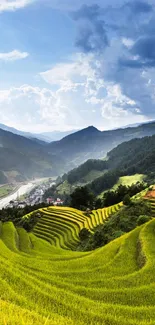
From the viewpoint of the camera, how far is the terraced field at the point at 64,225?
43.2 meters

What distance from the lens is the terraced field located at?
43156 millimetres

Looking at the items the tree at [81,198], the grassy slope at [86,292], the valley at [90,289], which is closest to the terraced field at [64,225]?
the tree at [81,198]

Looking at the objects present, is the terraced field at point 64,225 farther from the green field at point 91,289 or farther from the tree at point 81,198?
the green field at point 91,289

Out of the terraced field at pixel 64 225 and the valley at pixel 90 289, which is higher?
the valley at pixel 90 289

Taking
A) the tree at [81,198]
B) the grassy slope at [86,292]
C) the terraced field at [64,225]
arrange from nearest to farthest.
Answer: the grassy slope at [86,292] < the terraced field at [64,225] < the tree at [81,198]

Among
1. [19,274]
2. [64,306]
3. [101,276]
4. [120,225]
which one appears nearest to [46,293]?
[64,306]

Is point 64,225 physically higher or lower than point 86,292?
lower

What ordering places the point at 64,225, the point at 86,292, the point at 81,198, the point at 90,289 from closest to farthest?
the point at 86,292 → the point at 90,289 → the point at 64,225 → the point at 81,198

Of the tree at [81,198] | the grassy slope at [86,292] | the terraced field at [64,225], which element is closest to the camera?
the grassy slope at [86,292]

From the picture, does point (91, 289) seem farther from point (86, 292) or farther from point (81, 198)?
point (81, 198)

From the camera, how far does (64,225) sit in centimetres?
4859

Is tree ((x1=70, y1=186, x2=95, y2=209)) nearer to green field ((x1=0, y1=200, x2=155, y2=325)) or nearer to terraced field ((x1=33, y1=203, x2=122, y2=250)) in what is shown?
terraced field ((x1=33, y1=203, x2=122, y2=250))

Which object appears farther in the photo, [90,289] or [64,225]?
[64,225]

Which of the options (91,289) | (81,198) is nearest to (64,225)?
(81,198)
